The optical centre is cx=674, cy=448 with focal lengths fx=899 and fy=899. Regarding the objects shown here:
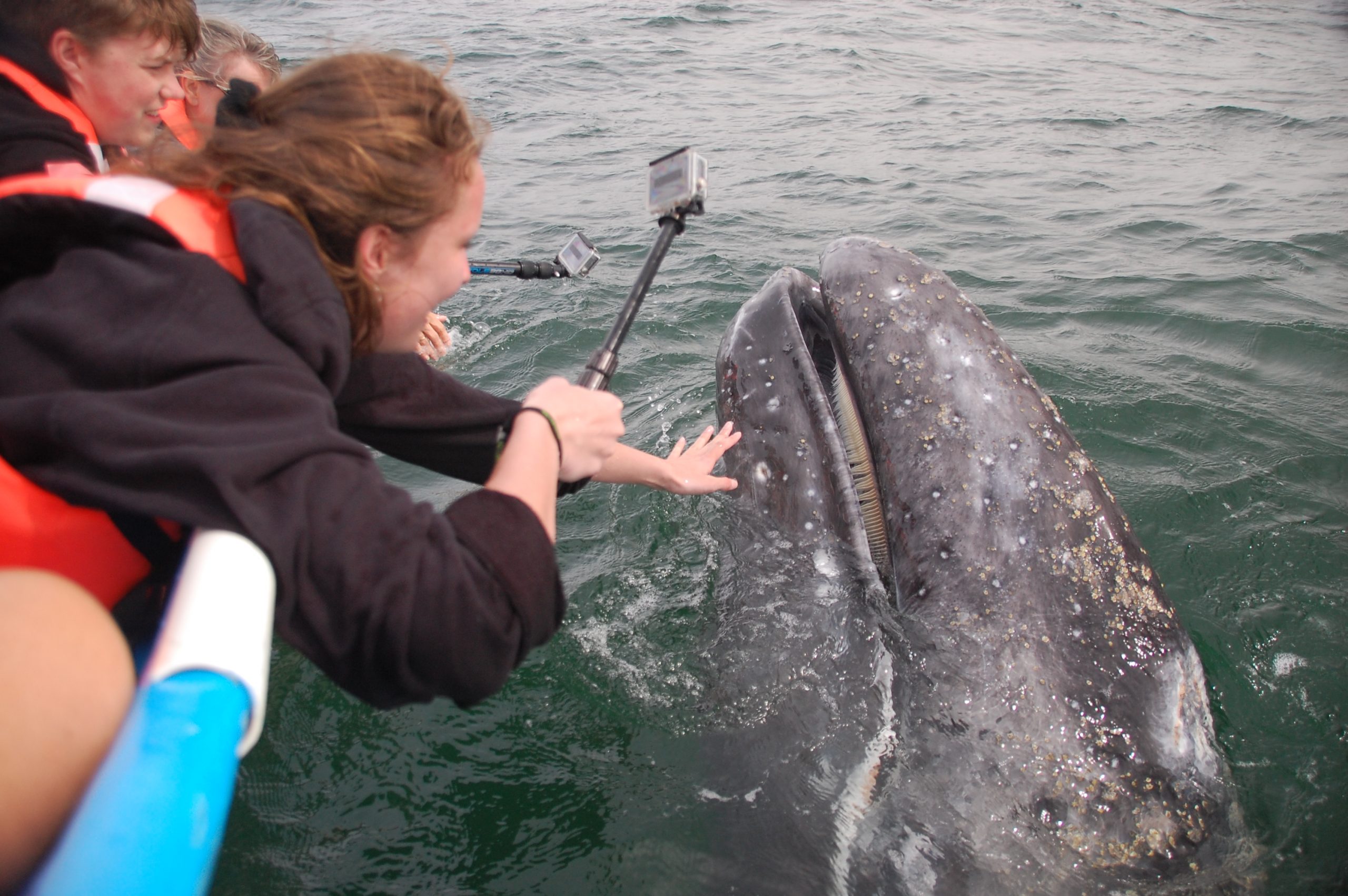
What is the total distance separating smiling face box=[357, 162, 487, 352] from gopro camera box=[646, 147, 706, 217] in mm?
852

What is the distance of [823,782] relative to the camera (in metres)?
2.98

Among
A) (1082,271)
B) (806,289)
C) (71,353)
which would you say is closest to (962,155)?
(1082,271)

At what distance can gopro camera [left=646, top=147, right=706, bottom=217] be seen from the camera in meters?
2.96

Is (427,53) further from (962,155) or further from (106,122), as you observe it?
(106,122)

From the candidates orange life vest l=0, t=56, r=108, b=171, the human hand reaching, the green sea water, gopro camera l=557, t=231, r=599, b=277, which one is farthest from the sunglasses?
gopro camera l=557, t=231, r=599, b=277

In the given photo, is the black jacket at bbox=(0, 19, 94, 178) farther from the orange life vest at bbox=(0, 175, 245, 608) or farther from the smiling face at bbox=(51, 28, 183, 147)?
the orange life vest at bbox=(0, 175, 245, 608)

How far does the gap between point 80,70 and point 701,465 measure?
314 centimetres

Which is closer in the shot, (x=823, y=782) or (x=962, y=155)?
(x=823, y=782)

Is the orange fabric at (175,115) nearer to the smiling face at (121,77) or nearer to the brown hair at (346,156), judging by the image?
the smiling face at (121,77)

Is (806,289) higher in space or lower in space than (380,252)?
lower

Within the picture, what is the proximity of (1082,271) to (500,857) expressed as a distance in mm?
7382

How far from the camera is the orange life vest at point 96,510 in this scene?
167 cm

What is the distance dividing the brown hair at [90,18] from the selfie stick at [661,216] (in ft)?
7.52

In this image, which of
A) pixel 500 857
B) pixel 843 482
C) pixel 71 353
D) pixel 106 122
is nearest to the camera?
pixel 71 353
